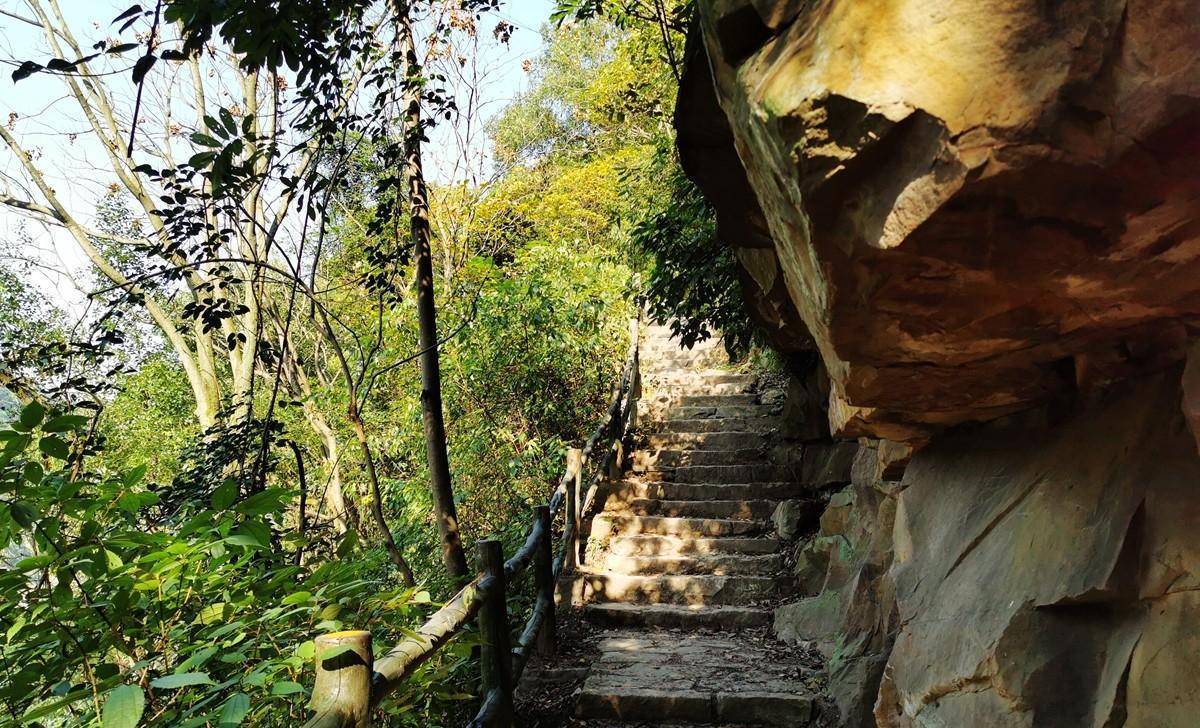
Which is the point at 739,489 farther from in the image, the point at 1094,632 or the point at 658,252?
the point at 1094,632

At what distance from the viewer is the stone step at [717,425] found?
26.6 feet

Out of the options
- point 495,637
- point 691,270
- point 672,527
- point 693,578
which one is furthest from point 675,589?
point 495,637

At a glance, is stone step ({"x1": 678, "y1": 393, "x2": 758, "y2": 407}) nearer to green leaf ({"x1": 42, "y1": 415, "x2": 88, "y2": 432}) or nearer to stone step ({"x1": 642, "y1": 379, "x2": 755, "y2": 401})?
stone step ({"x1": 642, "y1": 379, "x2": 755, "y2": 401})

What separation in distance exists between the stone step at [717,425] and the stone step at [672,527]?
1958 millimetres

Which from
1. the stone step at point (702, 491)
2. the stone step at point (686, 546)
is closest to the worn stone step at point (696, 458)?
the stone step at point (702, 491)

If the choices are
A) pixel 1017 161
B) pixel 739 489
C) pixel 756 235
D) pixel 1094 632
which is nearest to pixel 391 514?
pixel 739 489

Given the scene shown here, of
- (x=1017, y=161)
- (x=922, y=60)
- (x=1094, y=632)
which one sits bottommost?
(x=1094, y=632)

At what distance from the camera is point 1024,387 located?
217cm

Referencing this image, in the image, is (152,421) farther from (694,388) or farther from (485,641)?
(485,641)

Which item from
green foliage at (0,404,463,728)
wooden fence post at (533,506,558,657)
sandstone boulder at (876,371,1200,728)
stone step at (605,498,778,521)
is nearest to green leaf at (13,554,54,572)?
green foliage at (0,404,463,728)

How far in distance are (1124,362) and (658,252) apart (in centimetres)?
418

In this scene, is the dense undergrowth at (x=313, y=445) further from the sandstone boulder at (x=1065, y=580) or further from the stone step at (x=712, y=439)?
the sandstone boulder at (x=1065, y=580)

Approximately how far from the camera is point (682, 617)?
511cm

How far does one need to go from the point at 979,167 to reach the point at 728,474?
6.04m
